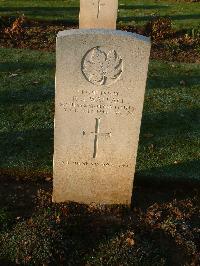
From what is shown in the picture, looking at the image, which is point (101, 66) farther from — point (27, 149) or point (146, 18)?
point (146, 18)

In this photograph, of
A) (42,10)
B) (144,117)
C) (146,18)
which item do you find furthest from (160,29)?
(144,117)

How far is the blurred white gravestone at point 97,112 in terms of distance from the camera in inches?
192

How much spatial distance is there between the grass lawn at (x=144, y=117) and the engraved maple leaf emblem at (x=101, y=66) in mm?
2031

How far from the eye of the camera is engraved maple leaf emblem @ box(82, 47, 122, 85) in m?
Answer: 4.93

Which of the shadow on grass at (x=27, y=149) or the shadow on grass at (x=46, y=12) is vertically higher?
the shadow on grass at (x=46, y=12)

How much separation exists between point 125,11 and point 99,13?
4.19m

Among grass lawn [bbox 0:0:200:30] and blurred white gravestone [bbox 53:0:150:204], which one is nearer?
blurred white gravestone [bbox 53:0:150:204]

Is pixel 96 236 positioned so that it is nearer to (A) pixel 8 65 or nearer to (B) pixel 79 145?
(B) pixel 79 145

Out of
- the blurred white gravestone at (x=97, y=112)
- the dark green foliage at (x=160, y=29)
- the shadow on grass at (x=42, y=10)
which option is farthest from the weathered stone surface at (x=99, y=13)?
the blurred white gravestone at (x=97, y=112)

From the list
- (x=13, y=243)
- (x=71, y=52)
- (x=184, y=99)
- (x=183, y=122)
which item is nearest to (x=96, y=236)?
(x=13, y=243)

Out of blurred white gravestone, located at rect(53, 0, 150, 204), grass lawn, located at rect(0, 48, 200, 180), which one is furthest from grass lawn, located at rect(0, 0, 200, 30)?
blurred white gravestone, located at rect(53, 0, 150, 204)

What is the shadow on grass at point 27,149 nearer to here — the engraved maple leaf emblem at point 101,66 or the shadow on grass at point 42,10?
the engraved maple leaf emblem at point 101,66

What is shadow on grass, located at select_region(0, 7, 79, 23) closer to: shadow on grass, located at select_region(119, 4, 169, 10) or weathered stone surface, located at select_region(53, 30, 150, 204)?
shadow on grass, located at select_region(119, 4, 169, 10)

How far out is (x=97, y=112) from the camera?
5309 millimetres
